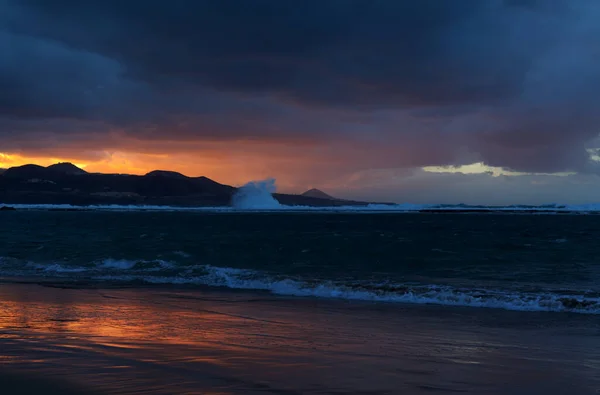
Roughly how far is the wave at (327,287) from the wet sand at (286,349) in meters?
1.77

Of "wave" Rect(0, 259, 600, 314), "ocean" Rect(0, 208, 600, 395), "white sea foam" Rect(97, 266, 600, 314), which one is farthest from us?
"wave" Rect(0, 259, 600, 314)

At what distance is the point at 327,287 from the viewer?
69.9ft

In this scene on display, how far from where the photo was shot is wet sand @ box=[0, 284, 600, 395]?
7.98 metres

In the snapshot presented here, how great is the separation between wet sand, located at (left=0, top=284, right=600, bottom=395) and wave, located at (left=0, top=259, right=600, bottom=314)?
1768 mm

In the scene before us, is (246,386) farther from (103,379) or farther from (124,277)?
(124,277)

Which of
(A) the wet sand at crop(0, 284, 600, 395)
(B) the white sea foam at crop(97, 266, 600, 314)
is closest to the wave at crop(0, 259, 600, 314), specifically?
(B) the white sea foam at crop(97, 266, 600, 314)

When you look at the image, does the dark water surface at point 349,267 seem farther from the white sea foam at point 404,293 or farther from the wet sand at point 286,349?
the wet sand at point 286,349

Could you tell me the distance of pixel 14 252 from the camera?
36594mm

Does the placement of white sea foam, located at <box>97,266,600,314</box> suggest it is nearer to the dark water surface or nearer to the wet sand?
the dark water surface

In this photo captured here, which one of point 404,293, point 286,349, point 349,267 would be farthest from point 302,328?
point 349,267

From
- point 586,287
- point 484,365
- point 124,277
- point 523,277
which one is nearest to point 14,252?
point 124,277

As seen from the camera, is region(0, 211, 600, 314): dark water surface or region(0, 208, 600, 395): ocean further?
region(0, 211, 600, 314): dark water surface

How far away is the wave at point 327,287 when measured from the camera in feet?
58.6

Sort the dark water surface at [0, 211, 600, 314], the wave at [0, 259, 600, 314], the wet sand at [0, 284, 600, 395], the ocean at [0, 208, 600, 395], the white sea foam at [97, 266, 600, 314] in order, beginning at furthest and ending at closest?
the dark water surface at [0, 211, 600, 314]
the wave at [0, 259, 600, 314]
the white sea foam at [97, 266, 600, 314]
the ocean at [0, 208, 600, 395]
the wet sand at [0, 284, 600, 395]
